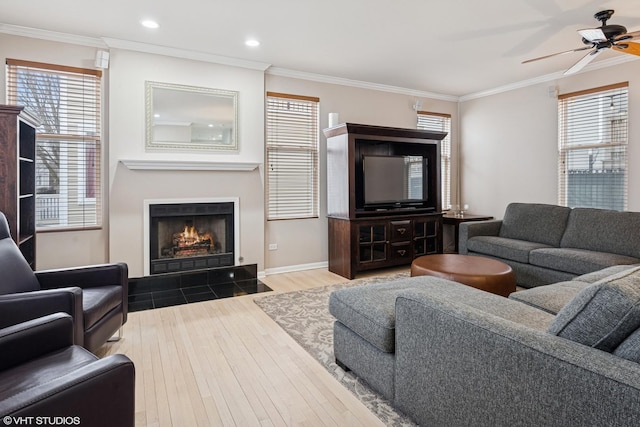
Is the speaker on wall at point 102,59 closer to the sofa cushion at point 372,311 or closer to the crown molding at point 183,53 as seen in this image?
the crown molding at point 183,53

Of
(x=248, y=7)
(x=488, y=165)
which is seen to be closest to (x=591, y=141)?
(x=488, y=165)

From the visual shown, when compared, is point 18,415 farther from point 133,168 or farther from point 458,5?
point 458,5

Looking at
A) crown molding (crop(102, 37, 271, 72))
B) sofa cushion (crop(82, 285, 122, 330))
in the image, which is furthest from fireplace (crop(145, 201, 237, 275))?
crown molding (crop(102, 37, 271, 72))

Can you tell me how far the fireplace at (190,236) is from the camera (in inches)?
159

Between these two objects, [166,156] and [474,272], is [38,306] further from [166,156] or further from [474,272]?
[474,272]

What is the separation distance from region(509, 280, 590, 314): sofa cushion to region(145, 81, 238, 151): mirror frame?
3361 millimetres

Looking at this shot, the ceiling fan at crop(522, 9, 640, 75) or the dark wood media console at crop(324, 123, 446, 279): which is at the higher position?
the ceiling fan at crop(522, 9, 640, 75)

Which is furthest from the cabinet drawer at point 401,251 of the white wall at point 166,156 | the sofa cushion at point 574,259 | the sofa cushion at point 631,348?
the sofa cushion at point 631,348

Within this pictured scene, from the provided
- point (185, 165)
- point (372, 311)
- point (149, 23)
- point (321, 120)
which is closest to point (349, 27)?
point (321, 120)

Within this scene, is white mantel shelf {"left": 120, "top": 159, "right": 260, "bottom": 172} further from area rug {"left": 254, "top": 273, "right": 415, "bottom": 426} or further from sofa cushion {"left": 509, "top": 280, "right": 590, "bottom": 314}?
sofa cushion {"left": 509, "top": 280, "right": 590, "bottom": 314}

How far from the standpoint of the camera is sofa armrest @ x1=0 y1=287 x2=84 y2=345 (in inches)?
74.0

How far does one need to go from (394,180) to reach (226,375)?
11.8 feet

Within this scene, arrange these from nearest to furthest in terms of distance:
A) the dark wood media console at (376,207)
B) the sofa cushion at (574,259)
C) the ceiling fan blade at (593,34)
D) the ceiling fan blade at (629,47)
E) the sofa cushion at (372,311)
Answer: the sofa cushion at (372,311) < the ceiling fan blade at (593,34) < the ceiling fan blade at (629,47) < the sofa cushion at (574,259) < the dark wood media console at (376,207)

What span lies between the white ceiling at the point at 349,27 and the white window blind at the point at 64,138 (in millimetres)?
427
